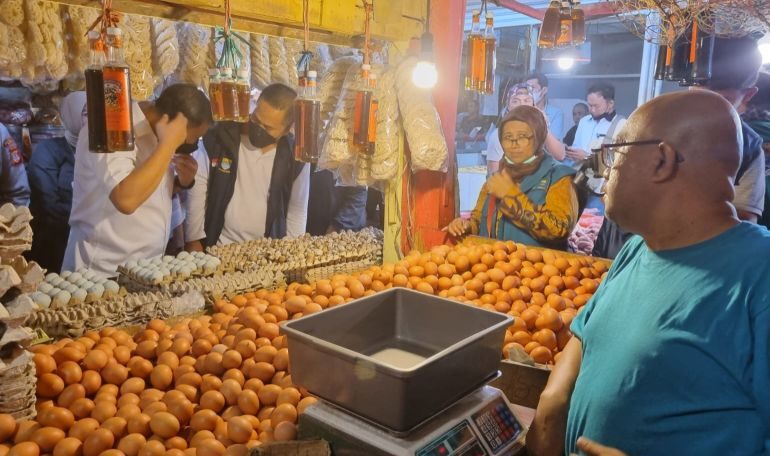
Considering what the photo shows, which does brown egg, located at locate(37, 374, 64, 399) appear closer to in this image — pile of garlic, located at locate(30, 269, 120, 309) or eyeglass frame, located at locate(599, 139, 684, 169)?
pile of garlic, located at locate(30, 269, 120, 309)

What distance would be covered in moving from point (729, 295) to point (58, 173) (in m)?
5.11

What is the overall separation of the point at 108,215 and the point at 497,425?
124 inches

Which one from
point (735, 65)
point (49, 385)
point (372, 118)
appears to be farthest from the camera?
point (735, 65)

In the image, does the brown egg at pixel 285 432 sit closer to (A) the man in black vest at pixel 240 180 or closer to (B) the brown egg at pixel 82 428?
(B) the brown egg at pixel 82 428

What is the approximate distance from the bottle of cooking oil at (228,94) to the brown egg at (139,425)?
45.2 inches

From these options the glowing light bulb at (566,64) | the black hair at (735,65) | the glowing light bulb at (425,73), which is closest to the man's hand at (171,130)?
the glowing light bulb at (425,73)

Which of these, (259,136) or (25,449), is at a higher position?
(259,136)

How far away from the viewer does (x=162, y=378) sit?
2070mm

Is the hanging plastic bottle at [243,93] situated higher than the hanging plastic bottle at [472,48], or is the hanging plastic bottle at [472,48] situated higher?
the hanging plastic bottle at [472,48]

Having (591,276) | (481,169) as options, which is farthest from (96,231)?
(481,169)

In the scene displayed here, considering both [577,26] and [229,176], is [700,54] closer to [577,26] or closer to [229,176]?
[577,26]

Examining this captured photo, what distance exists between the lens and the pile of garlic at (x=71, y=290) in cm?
264

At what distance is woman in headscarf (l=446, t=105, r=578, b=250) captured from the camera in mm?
3658

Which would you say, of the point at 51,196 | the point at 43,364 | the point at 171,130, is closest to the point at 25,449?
the point at 43,364
